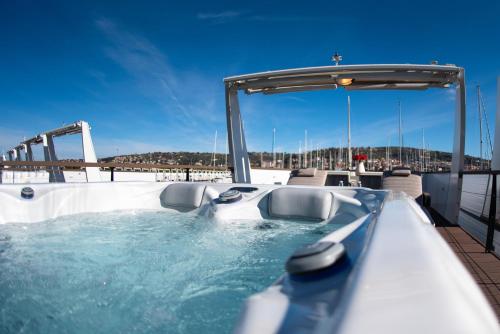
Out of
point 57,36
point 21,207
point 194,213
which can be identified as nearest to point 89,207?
point 21,207

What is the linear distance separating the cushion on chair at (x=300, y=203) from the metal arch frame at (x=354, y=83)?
203 centimetres

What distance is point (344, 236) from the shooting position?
49.7 inches

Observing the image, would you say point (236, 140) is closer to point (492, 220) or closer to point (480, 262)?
point (492, 220)

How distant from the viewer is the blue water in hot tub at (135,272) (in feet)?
3.78

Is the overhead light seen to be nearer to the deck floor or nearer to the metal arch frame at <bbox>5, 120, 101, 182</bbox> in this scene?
the deck floor

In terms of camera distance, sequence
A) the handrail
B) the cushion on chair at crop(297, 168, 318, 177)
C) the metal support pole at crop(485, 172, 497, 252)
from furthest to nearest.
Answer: the cushion on chair at crop(297, 168, 318, 177) < the handrail < the metal support pole at crop(485, 172, 497, 252)

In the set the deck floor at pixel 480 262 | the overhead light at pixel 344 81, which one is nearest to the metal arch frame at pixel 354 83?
the overhead light at pixel 344 81

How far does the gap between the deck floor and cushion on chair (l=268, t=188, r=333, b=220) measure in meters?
1.17

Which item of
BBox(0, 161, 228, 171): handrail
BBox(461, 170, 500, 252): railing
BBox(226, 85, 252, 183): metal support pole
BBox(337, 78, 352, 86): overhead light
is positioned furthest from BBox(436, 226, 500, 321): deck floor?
BBox(0, 161, 228, 171): handrail

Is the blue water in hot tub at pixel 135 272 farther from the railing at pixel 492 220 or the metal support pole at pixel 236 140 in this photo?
the metal support pole at pixel 236 140

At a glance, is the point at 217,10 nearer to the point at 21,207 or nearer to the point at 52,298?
the point at 21,207

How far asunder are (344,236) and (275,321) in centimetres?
73

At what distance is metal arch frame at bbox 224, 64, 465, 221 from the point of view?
398 centimetres

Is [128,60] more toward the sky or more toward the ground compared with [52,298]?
more toward the sky
